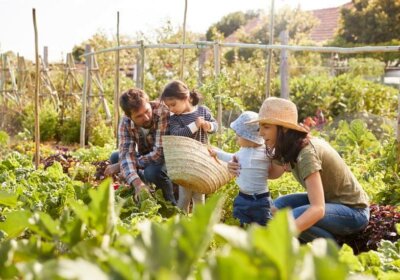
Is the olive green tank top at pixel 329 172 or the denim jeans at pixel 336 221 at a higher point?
the olive green tank top at pixel 329 172

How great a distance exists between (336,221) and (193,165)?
0.90 m

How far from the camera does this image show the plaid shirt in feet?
13.7

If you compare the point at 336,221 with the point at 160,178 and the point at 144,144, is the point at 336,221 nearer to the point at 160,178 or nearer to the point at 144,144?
the point at 160,178

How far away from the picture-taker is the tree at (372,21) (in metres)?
24.7

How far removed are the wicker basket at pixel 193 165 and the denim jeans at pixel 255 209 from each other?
214 mm

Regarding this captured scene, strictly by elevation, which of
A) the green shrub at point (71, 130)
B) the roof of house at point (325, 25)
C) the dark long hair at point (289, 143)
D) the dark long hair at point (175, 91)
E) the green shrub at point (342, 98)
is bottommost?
the green shrub at point (71, 130)

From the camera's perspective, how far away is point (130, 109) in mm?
4000

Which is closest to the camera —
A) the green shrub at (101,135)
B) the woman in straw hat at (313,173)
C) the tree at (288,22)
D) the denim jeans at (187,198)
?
the woman in straw hat at (313,173)

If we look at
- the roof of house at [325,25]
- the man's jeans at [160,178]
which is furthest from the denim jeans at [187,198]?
the roof of house at [325,25]

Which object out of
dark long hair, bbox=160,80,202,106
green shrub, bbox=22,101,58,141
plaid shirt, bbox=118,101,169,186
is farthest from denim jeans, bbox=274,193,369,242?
green shrub, bbox=22,101,58,141

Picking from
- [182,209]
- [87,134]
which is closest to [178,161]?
[182,209]

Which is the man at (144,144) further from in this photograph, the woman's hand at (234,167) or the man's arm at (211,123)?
the woman's hand at (234,167)

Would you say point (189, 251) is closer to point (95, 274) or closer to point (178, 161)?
point (95, 274)

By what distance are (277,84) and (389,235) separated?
9124 mm
